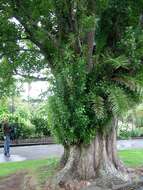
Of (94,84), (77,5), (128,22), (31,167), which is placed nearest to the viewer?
(77,5)

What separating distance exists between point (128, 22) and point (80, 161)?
13.4 feet

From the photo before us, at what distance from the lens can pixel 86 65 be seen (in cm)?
1127

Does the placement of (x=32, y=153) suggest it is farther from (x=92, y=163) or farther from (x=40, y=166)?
(x=92, y=163)

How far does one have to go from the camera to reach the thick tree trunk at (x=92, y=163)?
11352mm

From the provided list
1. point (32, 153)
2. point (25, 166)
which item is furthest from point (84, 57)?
point (32, 153)

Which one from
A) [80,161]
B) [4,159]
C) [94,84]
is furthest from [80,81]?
[4,159]

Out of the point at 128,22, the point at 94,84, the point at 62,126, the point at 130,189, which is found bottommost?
the point at 130,189

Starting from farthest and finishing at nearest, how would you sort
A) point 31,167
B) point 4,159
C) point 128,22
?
point 4,159 < point 31,167 < point 128,22

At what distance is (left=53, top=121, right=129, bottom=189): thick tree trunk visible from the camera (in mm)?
11352

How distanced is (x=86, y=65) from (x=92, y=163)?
2.65 m

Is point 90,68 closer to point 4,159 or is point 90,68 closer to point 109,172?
point 109,172

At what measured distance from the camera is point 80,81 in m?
10.9

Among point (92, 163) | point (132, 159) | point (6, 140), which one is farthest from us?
point (6, 140)

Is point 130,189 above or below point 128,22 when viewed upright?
below
